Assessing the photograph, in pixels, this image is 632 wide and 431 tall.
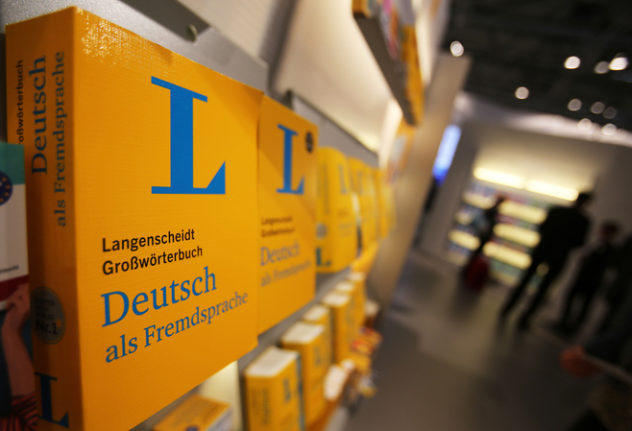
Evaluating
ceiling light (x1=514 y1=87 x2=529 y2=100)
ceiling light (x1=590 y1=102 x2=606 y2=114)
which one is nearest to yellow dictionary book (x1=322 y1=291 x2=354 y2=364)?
ceiling light (x1=514 y1=87 x2=529 y2=100)

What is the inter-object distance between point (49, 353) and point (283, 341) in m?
0.64

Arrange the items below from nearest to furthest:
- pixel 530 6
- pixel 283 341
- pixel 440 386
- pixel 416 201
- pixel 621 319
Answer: pixel 283 341
pixel 621 319
pixel 440 386
pixel 416 201
pixel 530 6

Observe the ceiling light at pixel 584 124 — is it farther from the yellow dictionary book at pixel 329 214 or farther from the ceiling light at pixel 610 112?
the yellow dictionary book at pixel 329 214

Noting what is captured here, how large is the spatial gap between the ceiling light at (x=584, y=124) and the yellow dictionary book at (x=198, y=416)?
13.7 meters

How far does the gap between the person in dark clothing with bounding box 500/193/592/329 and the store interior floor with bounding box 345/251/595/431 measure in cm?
53

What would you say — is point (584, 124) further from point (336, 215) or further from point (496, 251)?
Answer: point (336, 215)

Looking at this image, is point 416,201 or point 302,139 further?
point 416,201

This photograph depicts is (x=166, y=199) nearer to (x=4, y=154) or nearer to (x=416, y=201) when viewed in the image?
(x=4, y=154)

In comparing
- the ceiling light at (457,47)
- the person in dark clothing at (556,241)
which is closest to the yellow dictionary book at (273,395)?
the person in dark clothing at (556,241)

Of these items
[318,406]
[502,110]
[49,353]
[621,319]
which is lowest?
[318,406]

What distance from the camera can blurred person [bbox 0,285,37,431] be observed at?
0.26 m

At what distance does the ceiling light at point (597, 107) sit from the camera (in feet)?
26.2

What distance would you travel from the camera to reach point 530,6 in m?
5.26

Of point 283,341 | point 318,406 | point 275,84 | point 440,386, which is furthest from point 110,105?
point 440,386
